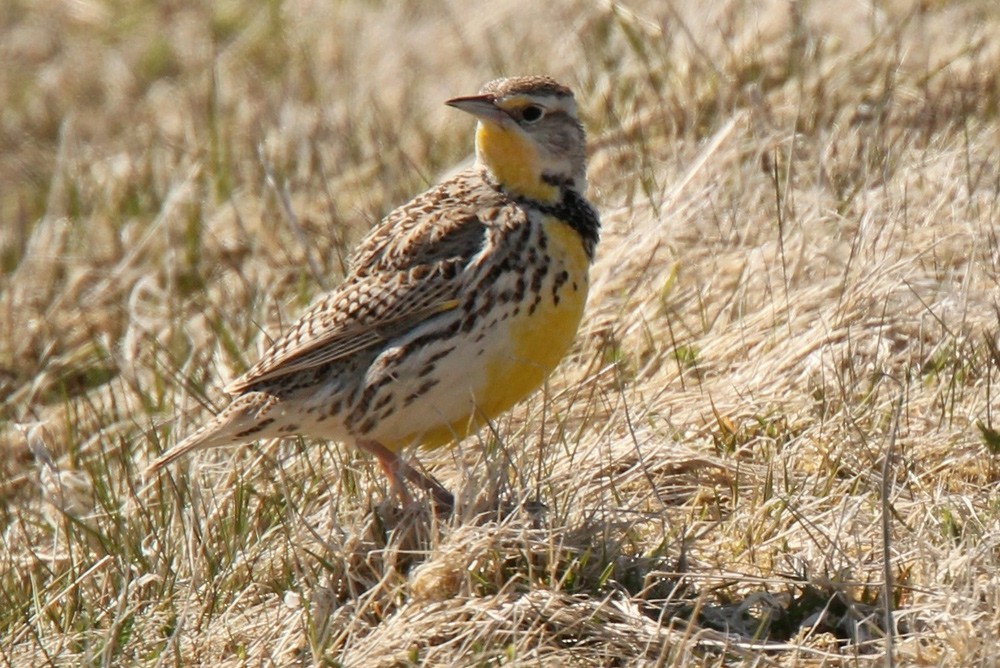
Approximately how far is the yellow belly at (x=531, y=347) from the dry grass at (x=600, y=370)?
0.51ft

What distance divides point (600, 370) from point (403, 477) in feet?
3.99

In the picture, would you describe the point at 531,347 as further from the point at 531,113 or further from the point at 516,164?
the point at 531,113

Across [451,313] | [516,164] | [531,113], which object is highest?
[531,113]

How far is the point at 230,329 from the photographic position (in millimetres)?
7113

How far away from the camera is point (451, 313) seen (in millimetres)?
5031

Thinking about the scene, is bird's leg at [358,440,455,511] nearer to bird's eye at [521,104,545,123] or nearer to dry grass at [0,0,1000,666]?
dry grass at [0,0,1000,666]

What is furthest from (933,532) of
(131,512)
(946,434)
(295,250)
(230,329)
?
(295,250)

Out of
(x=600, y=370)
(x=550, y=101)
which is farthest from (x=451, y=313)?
(x=600, y=370)

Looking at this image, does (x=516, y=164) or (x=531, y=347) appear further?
(x=516, y=164)

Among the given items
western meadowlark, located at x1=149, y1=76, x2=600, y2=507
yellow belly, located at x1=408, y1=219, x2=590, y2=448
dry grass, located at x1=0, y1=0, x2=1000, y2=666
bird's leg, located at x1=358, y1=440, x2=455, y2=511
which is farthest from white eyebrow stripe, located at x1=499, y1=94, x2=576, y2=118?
bird's leg, located at x1=358, y1=440, x2=455, y2=511

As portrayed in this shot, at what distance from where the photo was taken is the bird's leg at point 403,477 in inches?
192

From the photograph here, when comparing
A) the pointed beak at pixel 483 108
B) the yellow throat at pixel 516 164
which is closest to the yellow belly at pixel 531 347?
the yellow throat at pixel 516 164

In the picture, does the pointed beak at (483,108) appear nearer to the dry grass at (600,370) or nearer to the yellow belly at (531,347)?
the yellow belly at (531,347)

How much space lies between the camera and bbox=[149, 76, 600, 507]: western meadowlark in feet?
16.4
